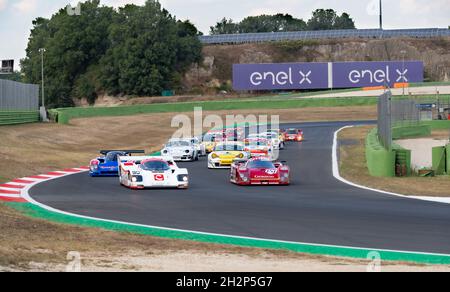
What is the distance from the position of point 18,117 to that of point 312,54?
7319 centimetres

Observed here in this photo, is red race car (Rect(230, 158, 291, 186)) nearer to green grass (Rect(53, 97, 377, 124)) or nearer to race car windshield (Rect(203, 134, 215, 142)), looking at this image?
race car windshield (Rect(203, 134, 215, 142))

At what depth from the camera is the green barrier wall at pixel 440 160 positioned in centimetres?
3291

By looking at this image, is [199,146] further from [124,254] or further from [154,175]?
[124,254]

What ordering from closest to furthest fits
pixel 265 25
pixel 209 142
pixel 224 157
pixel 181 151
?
pixel 224 157, pixel 181 151, pixel 209 142, pixel 265 25

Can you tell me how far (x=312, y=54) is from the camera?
434ft

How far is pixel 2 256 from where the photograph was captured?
43.9 ft

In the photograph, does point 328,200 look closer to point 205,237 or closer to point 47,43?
point 205,237

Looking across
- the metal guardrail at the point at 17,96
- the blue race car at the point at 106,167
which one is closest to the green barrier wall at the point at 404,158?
the blue race car at the point at 106,167

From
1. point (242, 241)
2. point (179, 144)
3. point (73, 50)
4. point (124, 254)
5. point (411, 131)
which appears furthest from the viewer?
point (73, 50)

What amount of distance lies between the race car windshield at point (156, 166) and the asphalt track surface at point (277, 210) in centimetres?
108

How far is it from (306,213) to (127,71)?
94.2 m

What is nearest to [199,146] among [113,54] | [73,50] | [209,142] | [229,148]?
A: [209,142]

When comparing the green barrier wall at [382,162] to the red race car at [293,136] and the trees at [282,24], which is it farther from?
the trees at [282,24]
